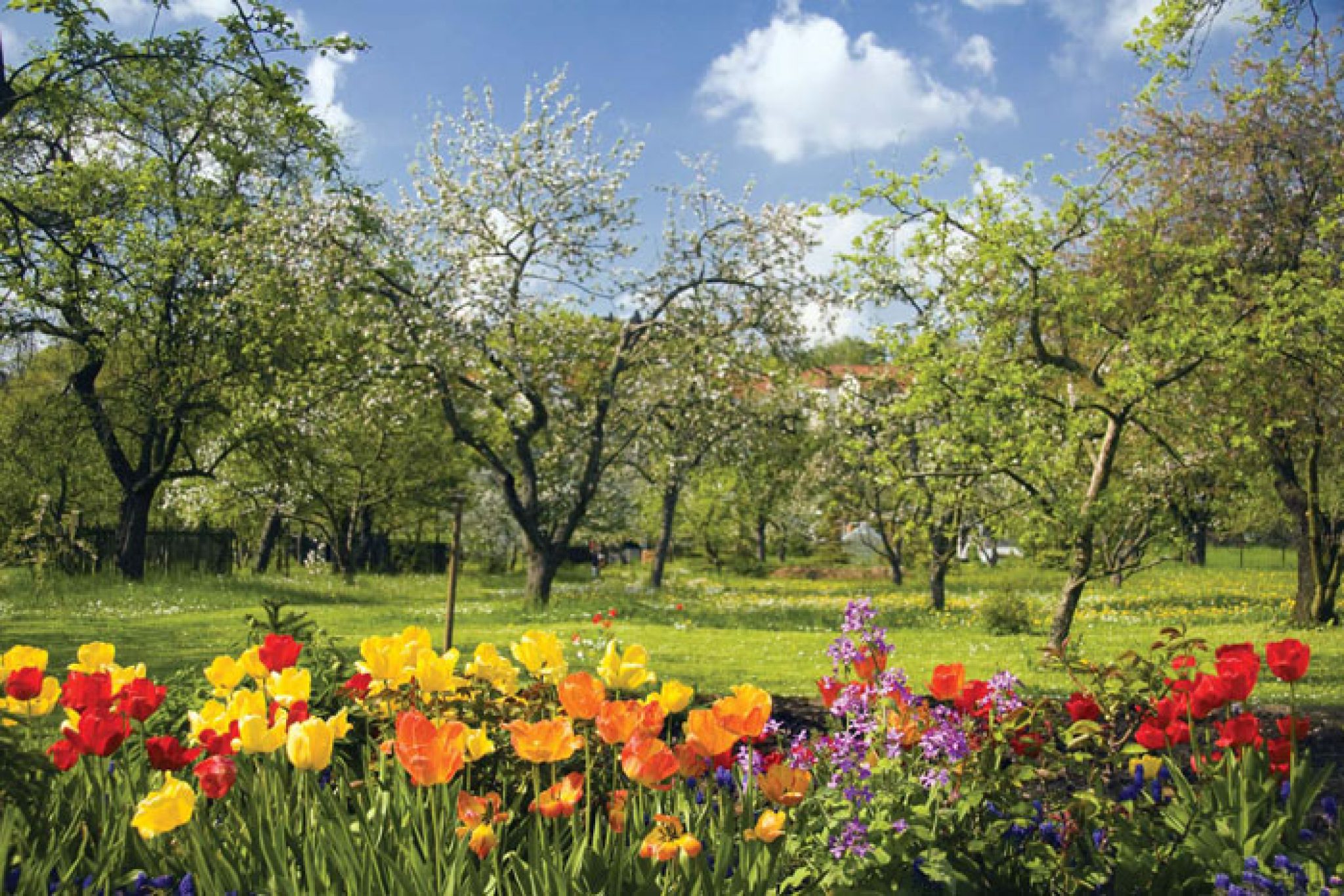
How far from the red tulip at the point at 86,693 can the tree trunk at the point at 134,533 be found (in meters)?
18.7

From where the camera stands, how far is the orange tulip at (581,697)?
2.24 metres

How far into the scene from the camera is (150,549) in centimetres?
2225

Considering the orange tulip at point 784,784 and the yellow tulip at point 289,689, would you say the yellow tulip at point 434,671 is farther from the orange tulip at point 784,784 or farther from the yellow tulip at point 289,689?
the orange tulip at point 784,784

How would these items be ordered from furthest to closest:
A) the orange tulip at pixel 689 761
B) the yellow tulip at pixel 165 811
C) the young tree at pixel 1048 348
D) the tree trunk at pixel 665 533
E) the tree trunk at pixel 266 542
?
the tree trunk at pixel 266 542 < the tree trunk at pixel 665 533 < the young tree at pixel 1048 348 < the orange tulip at pixel 689 761 < the yellow tulip at pixel 165 811

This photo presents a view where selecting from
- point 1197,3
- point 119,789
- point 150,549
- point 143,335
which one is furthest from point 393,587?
point 119,789

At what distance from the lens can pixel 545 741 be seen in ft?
6.99

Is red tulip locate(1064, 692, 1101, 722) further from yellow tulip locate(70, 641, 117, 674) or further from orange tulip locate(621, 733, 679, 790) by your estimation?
yellow tulip locate(70, 641, 117, 674)

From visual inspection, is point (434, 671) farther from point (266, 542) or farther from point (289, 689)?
point (266, 542)

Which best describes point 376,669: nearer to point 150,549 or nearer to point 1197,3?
point 1197,3

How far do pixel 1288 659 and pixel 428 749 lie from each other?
2315 millimetres

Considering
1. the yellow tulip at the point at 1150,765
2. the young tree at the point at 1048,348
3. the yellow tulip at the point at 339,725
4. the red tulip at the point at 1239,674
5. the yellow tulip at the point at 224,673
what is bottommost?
the yellow tulip at the point at 1150,765

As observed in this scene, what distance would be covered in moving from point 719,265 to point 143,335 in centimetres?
1120

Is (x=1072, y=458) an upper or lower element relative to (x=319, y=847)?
upper

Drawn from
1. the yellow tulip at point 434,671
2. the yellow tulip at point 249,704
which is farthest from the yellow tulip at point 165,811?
the yellow tulip at point 434,671
